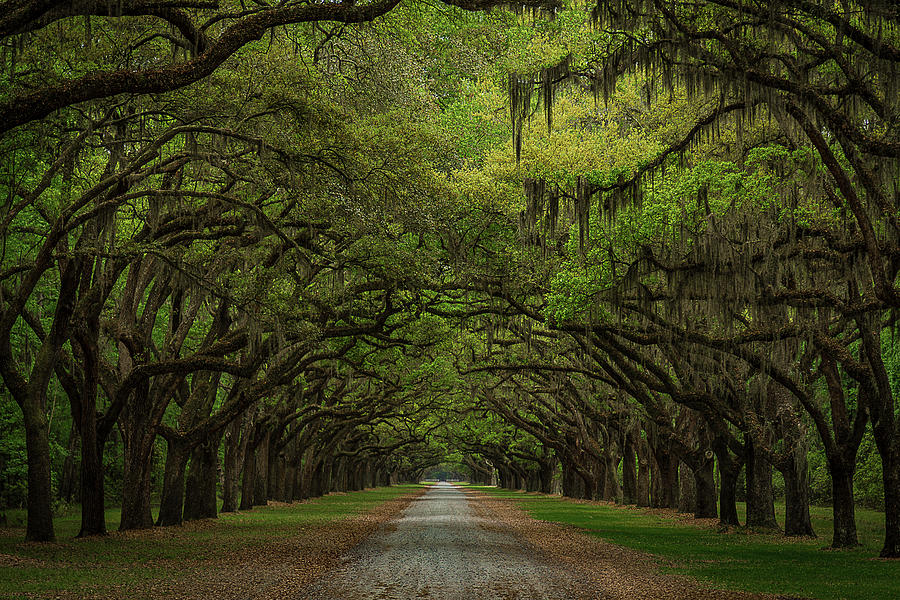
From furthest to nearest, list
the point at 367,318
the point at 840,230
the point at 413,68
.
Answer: the point at 367,318 < the point at 413,68 < the point at 840,230

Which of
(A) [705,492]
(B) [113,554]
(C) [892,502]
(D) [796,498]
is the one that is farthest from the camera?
(A) [705,492]

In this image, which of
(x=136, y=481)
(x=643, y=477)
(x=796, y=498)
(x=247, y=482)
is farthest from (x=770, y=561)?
(x=643, y=477)

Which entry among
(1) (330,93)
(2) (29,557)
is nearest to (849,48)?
(1) (330,93)

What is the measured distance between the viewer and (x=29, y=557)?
16.6 m

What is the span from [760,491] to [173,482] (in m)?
20.1

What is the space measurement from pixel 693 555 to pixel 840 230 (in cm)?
881

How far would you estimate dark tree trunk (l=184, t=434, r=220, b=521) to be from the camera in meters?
32.1

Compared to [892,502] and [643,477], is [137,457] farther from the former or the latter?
[643,477]

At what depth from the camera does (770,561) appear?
60.4 ft

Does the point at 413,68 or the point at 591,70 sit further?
the point at 413,68

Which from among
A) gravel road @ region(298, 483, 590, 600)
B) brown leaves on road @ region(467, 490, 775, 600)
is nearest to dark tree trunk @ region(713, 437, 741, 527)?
brown leaves on road @ region(467, 490, 775, 600)

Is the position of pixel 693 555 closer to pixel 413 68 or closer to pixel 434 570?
pixel 434 570

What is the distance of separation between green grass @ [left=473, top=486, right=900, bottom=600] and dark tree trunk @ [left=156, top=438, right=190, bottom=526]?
14.3 m

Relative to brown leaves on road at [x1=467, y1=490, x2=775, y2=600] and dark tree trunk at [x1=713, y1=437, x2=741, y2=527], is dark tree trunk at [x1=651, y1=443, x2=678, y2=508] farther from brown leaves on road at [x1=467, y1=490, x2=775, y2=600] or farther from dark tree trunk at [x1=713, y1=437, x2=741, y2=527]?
brown leaves on road at [x1=467, y1=490, x2=775, y2=600]
